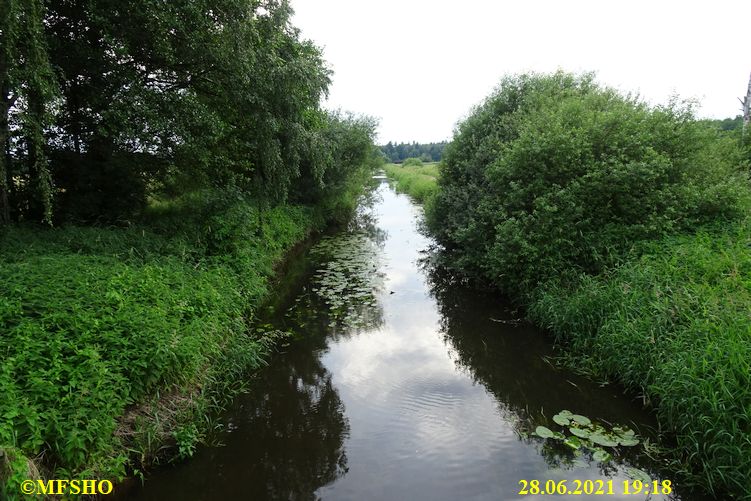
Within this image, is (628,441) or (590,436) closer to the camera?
(628,441)

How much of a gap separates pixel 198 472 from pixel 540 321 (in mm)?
6851

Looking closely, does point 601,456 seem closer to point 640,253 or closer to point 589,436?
point 589,436

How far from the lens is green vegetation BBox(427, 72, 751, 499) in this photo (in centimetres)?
458

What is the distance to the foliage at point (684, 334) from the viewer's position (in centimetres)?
425

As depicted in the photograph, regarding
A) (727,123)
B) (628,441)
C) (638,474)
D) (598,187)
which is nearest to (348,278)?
(598,187)

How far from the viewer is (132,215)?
987cm

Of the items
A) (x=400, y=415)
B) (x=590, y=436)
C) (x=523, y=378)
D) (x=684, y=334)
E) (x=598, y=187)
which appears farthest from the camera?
(x=598, y=187)

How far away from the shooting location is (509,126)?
38.5 feet

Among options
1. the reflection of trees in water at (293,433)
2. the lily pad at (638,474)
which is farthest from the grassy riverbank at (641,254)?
the reflection of trees in water at (293,433)

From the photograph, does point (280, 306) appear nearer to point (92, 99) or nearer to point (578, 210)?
point (92, 99)

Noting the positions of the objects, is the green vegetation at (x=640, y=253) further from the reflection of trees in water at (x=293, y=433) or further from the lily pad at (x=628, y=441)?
the reflection of trees in water at (x=293, y=433)

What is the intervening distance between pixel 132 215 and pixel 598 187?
10.9 metres
